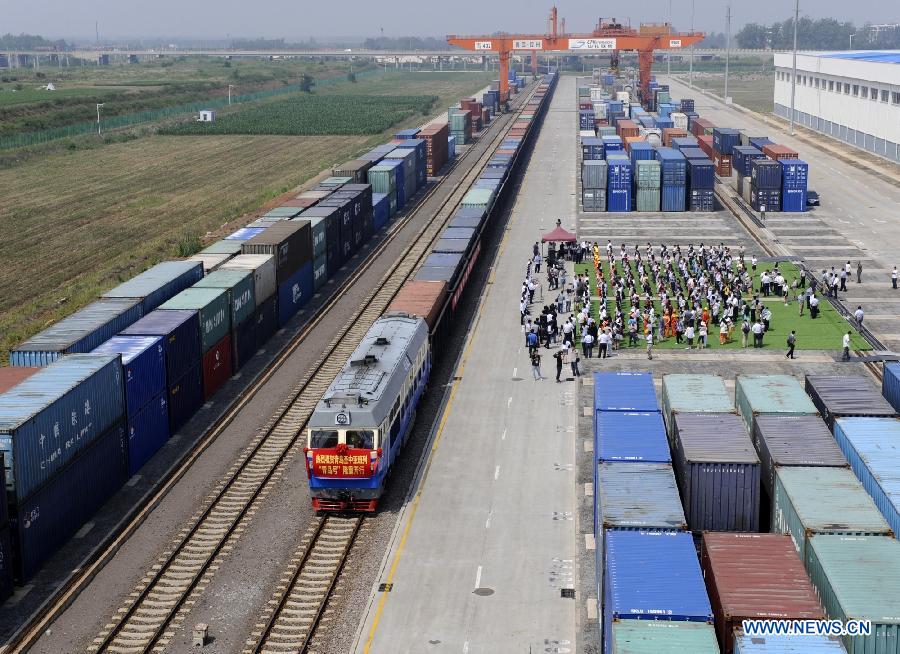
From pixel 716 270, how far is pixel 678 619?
139 feet

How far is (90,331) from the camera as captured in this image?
39.1 m

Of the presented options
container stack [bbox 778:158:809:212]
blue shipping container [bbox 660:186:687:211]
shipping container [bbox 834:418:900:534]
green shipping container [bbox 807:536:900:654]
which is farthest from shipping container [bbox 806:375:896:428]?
blue shipping container [bbox 660:186:687:211]

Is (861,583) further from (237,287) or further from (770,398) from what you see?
(237,287)

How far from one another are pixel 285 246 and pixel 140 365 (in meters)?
19.2

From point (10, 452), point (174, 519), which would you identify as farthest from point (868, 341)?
point (10, 452)

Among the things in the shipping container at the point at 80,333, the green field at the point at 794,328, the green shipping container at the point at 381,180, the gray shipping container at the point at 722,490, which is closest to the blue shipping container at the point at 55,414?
the shipping container at the point at 80,333

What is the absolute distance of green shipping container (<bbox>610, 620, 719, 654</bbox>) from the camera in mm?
21406

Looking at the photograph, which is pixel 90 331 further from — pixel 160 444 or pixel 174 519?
pixel 174 519

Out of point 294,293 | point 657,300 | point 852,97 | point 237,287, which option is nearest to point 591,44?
point 852,97

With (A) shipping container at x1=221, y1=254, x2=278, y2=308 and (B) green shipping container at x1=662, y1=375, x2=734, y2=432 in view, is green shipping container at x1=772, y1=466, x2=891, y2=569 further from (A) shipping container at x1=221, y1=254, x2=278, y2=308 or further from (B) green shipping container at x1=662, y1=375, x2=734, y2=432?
(A) shipping container at x1=221, y1=254, x2=278, y2=308

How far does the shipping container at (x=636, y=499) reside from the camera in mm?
26891

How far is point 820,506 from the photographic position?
27609mm

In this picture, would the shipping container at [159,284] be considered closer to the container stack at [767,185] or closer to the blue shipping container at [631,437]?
the blue shipping container at [631,437]

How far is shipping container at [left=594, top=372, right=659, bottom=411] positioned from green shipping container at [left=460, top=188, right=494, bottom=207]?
38958mm
